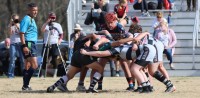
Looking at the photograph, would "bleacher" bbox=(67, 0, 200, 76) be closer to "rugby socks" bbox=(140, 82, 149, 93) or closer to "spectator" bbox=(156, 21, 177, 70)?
"spectator" bbox=(156, 21, 177, 70)

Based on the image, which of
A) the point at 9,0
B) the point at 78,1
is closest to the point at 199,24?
the point at 78,1

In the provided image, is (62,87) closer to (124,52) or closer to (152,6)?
(124,52)

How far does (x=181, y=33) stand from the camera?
28.9 metres

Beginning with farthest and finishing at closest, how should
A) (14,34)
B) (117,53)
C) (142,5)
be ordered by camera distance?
1. (142,5)
2. (14,34)
3. (117,53)

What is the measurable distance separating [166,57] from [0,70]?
7067 millimetres

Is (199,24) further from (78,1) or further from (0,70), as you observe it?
(0,70)

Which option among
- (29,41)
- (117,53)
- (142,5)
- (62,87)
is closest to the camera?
(117,53)

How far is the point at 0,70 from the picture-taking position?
32219 mm

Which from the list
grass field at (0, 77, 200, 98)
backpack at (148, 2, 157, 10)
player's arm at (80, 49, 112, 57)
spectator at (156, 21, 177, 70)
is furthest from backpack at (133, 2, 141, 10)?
player's arm at (80, 49, 112, 57)

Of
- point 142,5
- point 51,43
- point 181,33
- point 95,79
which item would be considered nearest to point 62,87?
point 95,79

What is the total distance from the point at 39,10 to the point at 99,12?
17.0 meters

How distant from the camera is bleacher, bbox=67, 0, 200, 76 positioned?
27.8 metres

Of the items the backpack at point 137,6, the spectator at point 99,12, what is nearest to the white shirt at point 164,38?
the spectator at point 99,12

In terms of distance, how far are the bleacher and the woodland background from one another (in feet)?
38.8
